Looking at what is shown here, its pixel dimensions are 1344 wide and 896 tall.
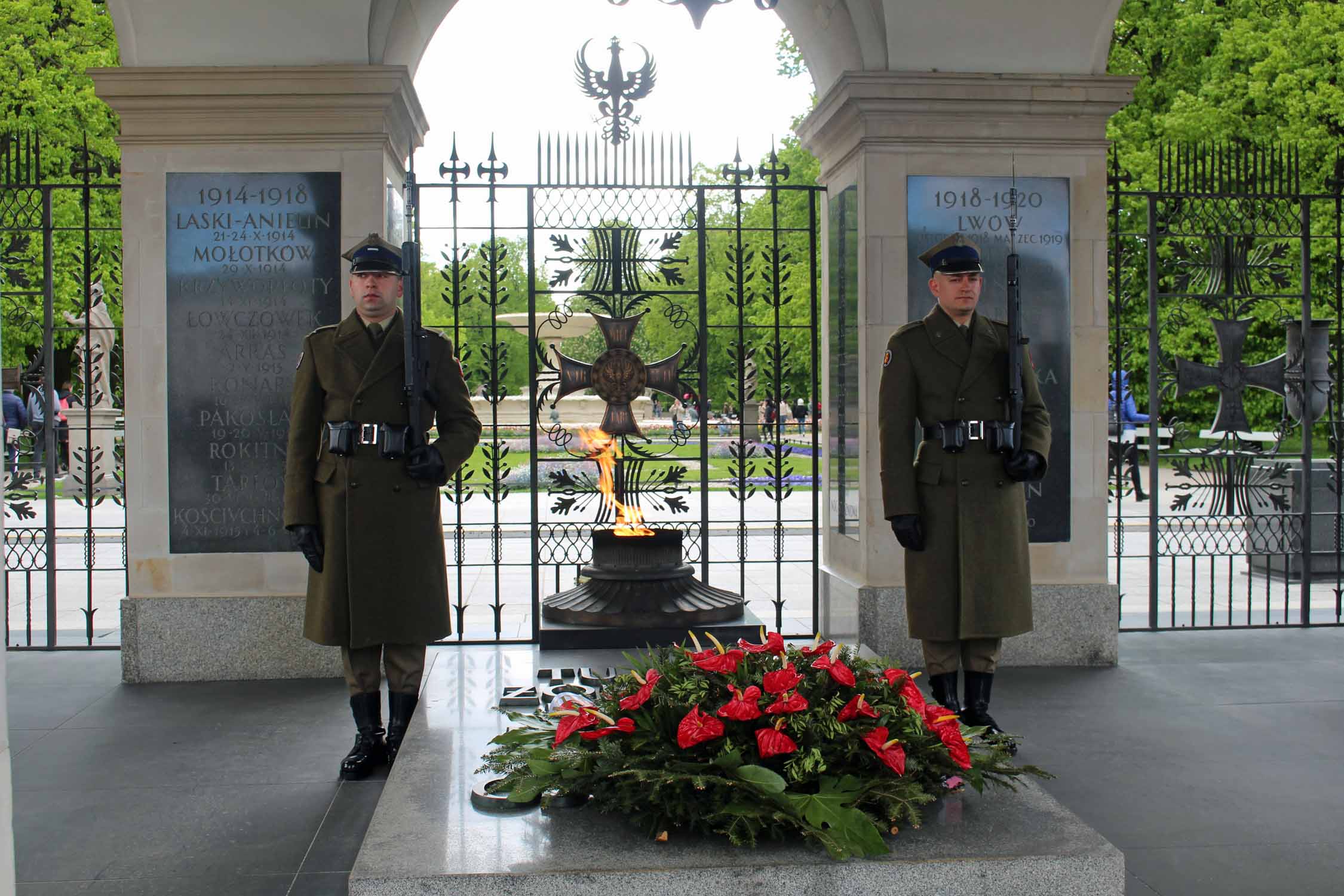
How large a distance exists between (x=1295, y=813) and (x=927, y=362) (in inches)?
84.7

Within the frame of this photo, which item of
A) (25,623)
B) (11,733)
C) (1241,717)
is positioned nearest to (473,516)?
(25,623)

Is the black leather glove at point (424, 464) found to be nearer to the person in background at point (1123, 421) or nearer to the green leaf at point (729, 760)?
the green leaf at point (729, 760)

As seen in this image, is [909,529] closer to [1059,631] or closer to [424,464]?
[424,464]

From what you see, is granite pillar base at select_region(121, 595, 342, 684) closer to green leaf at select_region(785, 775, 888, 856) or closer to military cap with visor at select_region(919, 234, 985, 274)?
military cap with visor at select_region(919, 234, 985, 274)

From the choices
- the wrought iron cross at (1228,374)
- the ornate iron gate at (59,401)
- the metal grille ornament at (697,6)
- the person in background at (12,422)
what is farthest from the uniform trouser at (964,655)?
the person in background at (12,422)

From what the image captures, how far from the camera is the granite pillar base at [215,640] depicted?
6.26m

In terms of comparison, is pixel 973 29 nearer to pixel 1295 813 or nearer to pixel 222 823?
pixel 1295 813

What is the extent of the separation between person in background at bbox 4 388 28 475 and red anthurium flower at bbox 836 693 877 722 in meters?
8.01

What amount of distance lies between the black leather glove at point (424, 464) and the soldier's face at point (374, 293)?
1.85 feet

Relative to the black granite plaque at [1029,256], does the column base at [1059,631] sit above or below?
below

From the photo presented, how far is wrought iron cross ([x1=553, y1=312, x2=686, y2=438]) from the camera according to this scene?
679 cm

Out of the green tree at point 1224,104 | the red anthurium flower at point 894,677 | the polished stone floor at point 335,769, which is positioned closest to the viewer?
the red anthurium flower at point 894,677

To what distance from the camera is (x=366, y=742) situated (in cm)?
473

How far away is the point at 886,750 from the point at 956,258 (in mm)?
2489
